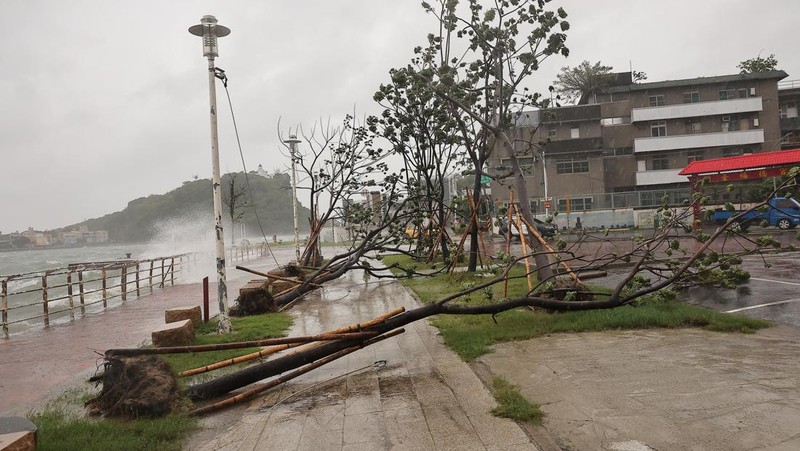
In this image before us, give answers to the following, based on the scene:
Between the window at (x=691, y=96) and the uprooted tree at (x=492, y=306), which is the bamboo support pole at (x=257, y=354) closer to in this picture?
the uprooted tree at (x=492, y=306)

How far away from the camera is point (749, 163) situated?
2194cm

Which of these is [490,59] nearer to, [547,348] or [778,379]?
[547,348]

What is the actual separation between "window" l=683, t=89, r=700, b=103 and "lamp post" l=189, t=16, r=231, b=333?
42.5 metres

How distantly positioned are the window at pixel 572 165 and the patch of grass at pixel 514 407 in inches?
1588

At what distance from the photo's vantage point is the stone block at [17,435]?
3416 millimetres

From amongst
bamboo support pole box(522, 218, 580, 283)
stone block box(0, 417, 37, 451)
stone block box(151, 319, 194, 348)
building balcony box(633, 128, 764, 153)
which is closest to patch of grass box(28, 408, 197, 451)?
stone block box(0, 417, 37, 451)

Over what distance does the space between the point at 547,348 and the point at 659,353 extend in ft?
3.90

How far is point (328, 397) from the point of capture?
5020mm

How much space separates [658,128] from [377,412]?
43.7m

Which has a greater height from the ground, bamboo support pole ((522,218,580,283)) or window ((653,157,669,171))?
window ((653,157,669,171))

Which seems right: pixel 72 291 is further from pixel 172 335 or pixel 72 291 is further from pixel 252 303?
pixel 172 335

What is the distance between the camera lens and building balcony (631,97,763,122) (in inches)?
1558

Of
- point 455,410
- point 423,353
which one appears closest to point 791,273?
point 423,353

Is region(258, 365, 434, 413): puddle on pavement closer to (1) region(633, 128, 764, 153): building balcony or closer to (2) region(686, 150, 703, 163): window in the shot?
(1) region(633, 128, 764, 153): building balcony
